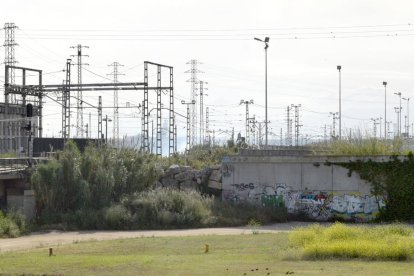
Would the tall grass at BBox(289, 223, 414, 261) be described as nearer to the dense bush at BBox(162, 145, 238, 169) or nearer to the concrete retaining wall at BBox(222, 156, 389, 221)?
the concrete retaining wall at BBox(222, 156, 389, 221)

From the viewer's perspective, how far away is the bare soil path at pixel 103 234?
34.6 metres

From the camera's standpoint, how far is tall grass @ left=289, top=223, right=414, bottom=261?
21109 mm

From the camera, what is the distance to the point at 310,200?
4531 cm

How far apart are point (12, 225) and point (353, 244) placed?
74.4 feet

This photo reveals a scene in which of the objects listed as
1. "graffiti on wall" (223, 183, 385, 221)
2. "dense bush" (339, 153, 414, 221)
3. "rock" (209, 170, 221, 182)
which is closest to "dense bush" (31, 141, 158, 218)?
"rock" (209, 170, 221, 182)

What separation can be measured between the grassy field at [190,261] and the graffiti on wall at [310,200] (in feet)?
48.9

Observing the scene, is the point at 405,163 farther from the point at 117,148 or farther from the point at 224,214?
the point at 117,148

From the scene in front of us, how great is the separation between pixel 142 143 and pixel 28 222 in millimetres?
13888

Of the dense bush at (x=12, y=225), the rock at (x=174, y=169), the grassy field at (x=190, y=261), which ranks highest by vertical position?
the rock at (x=174, y=169)

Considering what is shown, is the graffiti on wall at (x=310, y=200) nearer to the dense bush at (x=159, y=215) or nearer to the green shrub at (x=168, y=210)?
the dense bush at (x=159, y=215)

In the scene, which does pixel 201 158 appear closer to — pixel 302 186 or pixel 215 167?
pixel 215 167

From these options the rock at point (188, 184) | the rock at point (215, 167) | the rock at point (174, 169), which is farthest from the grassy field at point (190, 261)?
the rock at point (174, 169)

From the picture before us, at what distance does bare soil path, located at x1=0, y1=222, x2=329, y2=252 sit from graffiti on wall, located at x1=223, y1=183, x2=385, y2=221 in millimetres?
2294

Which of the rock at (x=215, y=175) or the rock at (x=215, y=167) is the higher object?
the rock at (x=215, y=167)
